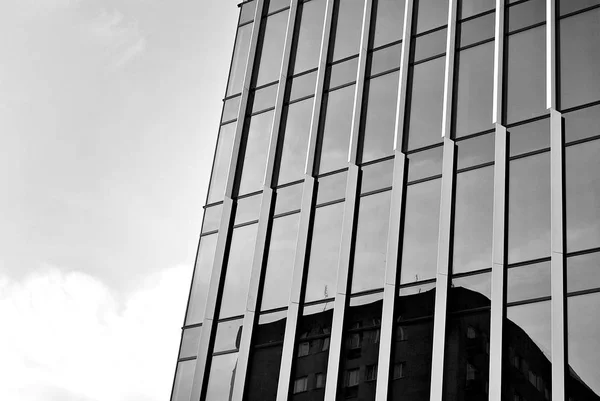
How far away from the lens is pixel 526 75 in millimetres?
25781

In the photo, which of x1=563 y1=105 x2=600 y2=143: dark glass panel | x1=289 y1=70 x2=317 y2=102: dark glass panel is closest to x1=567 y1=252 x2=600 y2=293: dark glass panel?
x1=563 y1=105 x2=600 y2=143: dark glass panel

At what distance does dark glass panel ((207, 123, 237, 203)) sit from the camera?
3172cm

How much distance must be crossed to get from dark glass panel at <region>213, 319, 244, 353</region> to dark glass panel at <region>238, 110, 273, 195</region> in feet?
15.9

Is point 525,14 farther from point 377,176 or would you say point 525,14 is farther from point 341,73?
point 341,73

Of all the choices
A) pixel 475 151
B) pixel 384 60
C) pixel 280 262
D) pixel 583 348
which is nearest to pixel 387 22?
pixel 384 60

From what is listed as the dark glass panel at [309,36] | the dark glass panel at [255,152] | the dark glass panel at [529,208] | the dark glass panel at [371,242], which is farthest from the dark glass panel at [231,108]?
the dark glass panel at [529,208]

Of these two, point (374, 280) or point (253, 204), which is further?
point (253, 204)

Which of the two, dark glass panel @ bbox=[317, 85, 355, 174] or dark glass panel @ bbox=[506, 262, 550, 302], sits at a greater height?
dark glass panel @ bbox=[317, 85, 355, 174]

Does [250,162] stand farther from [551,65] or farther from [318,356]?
[551,65]

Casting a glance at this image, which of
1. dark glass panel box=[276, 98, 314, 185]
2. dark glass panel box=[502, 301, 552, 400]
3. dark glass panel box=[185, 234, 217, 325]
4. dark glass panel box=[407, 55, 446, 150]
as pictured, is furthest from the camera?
dark glass panel box=[276, 98, 314, 185]

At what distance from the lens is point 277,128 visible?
102 ft

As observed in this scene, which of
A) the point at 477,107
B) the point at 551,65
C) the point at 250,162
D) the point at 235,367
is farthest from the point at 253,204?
Answer: the point at 551,65

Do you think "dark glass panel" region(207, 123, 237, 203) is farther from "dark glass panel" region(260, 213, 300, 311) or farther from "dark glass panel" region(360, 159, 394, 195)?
"dark glass panel" region(360, 159, 394, 195)

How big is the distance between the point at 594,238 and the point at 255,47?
53.7 ft
